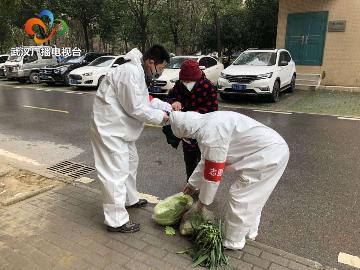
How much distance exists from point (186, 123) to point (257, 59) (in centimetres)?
948

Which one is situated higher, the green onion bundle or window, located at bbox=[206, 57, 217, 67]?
window, located at bbox=[206, 57, 217, 67]

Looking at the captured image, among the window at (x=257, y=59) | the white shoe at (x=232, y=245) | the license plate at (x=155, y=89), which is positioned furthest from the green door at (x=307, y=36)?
the white shoe at (x=232, y=245)

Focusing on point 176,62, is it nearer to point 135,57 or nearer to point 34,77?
point 34,77

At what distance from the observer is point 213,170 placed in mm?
2877

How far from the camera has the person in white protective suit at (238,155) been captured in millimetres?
2834

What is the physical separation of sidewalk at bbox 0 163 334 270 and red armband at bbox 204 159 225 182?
0.74 metres

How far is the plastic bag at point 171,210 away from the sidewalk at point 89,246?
0.12 metres

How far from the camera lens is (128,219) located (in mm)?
3469

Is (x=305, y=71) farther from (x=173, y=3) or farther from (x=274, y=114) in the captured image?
(x=173, y=3)

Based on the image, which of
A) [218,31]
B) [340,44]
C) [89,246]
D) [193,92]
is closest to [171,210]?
[89,246]

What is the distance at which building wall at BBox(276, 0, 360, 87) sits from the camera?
44.6 feet

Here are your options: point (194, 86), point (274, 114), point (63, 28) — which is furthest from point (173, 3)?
point (194, 86)

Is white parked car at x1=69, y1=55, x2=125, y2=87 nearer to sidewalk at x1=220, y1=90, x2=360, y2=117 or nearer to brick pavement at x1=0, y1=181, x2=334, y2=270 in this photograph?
sidewalk at x1=220, y1=90, x2=360, y2=117

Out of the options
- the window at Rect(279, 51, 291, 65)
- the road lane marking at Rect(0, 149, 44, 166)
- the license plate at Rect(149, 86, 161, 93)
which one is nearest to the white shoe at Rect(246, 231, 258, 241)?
the road lane marking at Rect(0, 149, 44, 166)
